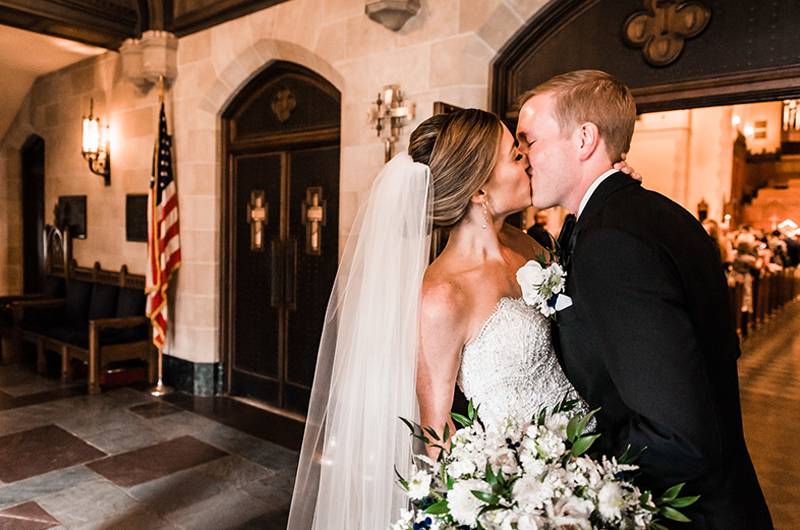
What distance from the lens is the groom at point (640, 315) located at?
1.19m

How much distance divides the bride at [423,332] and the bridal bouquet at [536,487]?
0.58 metres

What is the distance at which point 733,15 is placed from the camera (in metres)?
3.16

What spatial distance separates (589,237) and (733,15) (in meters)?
2.55

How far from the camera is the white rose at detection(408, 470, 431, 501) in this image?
4.54 feet

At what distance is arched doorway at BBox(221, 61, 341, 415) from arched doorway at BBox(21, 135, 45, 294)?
5.07m

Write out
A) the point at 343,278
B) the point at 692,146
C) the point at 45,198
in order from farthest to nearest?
the point at 692,146
the point at 45,198
the point at 343,278

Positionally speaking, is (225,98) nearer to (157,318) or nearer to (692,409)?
(157,318)

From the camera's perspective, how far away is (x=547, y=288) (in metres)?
1.58

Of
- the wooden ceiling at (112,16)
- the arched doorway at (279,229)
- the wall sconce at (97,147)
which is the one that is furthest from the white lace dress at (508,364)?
the wall sconce at (97,147)

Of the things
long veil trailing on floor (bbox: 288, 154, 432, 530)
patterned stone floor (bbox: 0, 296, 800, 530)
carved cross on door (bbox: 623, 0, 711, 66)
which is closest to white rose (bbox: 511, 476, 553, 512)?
long veil trailing on floor (bbox: 288, 154, 432, 530)

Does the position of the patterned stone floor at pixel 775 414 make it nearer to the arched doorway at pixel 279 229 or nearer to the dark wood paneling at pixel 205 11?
the arched doorway at pixel 279 229

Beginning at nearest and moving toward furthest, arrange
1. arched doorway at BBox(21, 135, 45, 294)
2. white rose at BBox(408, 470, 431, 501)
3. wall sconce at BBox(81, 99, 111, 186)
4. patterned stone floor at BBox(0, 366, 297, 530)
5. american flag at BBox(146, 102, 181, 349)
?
white rose at BBox(408, 470, 431, 501), patterned stone floor at BBox(0, 366, 297, 530), american flag at BBox(146, 102, 181, 349), wall sconce at BBox(81, 99, 111, 186), arched doorway at BBox(21, 135, 45, 294)

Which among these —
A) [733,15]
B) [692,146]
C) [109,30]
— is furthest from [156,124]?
[692,146]

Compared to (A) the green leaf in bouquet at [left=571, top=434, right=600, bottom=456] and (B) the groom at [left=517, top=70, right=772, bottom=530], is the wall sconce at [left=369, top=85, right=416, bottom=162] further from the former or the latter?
Result: (A) the green leaf in bouquet at [left=571, top=434, right=600, bottom=456]
